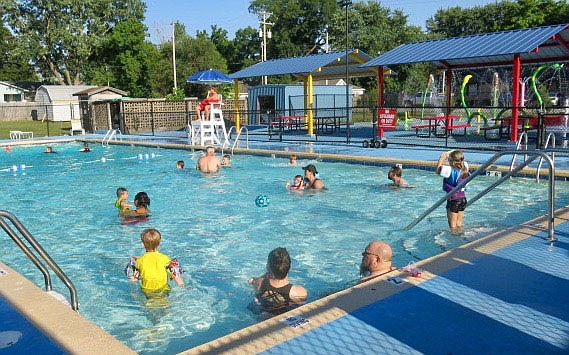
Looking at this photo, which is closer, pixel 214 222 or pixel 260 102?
pixel 214 222

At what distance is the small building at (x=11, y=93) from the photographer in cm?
5659

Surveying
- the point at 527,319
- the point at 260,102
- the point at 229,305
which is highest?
the point at 260,102

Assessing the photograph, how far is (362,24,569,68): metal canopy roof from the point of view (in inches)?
606

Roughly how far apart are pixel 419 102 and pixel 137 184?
37.0m

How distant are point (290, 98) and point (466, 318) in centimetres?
2758

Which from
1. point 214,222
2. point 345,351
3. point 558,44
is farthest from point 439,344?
point 558,44

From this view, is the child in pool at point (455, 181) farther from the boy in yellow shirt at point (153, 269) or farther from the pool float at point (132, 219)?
the pool float at point (132, 219)

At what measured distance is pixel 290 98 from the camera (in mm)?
30656

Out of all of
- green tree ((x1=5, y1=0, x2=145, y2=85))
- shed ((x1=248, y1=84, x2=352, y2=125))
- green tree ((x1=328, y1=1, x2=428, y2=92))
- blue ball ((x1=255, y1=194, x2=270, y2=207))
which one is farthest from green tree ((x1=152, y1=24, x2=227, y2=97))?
blue ball ((x1=255, y1=194, x2=270, y2=207))

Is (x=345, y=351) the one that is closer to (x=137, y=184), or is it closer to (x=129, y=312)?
(x=129, y=312)

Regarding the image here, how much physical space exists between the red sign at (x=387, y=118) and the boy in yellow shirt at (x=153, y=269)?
496 inches

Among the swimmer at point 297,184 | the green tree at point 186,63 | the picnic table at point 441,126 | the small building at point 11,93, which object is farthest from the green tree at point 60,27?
the swimmer at point 297,184

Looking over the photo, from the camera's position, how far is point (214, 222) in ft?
29.2

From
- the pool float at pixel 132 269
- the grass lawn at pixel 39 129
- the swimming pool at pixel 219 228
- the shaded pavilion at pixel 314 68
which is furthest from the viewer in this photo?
the grass lawn at pixel 39 129
